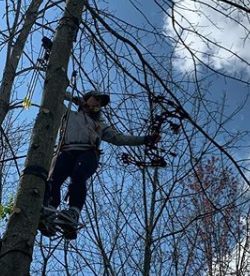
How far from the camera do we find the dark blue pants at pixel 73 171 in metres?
3.18

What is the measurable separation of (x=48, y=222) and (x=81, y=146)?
727mm

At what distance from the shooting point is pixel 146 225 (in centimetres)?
511

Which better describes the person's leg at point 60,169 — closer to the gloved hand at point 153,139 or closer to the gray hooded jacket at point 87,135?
the gray hooded jacket at point 87,135

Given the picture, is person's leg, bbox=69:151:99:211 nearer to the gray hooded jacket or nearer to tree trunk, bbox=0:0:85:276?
the gray hooded jacket

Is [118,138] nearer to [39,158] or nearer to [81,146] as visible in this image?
[81,146]

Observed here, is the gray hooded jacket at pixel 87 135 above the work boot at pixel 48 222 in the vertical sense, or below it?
above

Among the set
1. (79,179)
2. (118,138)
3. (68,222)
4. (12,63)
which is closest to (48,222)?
(68,222)

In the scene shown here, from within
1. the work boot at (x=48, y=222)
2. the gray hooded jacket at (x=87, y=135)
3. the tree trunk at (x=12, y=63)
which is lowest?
the work boot at (x=48, y=222)

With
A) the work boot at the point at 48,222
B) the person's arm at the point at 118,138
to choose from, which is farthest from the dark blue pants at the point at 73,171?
the work boot at the point at 48,222

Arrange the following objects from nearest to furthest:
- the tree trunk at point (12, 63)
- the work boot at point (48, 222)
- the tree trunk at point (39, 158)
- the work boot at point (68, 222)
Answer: the tree trunk at point (39, 158) < the work boot at point (48, 222) < the work boot at point (68, 222) < the tree trunk at point (12, 63)

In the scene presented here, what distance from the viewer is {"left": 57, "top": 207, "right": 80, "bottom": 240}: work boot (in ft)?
9.31

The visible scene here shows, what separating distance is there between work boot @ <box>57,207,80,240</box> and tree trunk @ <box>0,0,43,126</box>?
1692 millimetres

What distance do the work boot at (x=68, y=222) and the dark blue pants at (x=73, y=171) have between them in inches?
8.9

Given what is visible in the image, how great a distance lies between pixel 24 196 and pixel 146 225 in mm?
3152
